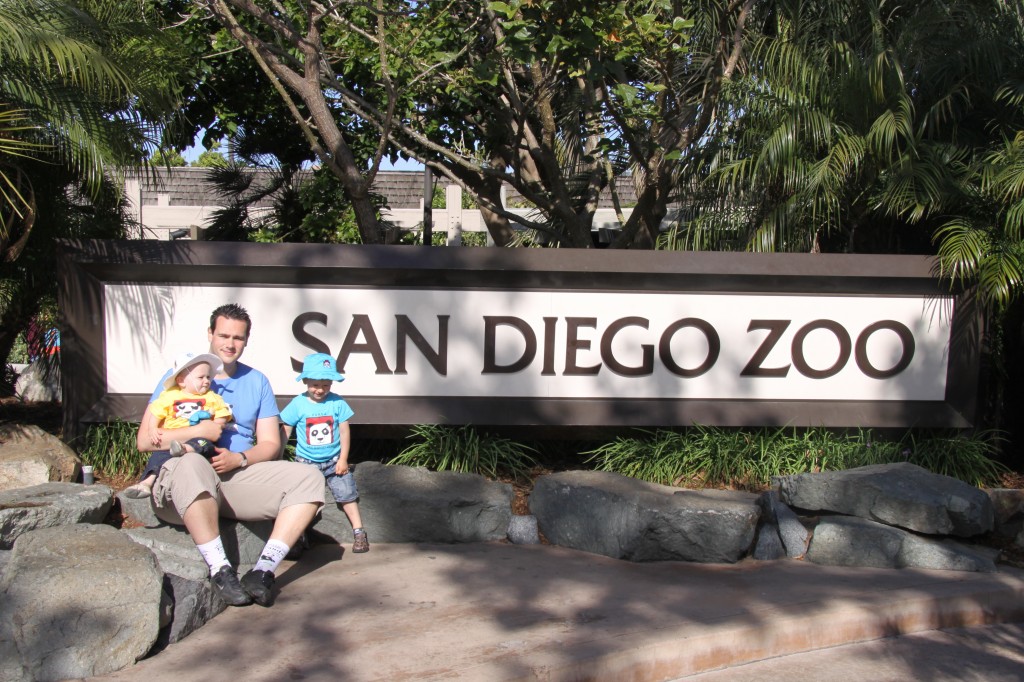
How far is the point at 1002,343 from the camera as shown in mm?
7293

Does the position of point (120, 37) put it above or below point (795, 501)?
above

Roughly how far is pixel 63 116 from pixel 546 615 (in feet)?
13.3

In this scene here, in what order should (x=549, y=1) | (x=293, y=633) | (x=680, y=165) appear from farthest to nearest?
(x=680, y=165)
(x=549, y=1)
(x=293, y=633)

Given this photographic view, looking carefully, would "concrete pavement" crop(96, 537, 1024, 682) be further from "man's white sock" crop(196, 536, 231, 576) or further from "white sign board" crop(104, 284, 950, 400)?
"white sign board" crop(104, 284, 950, 400)

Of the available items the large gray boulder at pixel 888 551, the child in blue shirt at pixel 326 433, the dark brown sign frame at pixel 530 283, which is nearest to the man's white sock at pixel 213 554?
the child in blue shirt at pixel 326 433

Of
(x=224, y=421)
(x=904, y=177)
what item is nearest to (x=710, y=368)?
(x=904, y=177)

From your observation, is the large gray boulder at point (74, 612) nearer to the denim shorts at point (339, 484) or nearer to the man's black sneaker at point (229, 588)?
the man's black sneaker at point (229, 588)

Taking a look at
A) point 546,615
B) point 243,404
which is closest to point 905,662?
point 546,615

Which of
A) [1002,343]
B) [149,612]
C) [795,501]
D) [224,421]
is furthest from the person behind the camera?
[1002,343]

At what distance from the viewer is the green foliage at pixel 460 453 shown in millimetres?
6340

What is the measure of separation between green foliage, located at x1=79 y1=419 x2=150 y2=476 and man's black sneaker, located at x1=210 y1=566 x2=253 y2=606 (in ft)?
6.41

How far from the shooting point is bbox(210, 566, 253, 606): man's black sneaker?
4430 millimetres

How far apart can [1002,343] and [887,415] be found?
4.48ft

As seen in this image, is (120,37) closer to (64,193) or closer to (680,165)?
(64,193)
